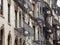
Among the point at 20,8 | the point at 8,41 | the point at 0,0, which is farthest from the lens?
the point at 20,8

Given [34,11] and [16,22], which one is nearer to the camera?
[16,22]

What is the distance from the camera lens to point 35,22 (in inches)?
1709

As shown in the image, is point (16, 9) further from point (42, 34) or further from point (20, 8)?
point (42, 34)

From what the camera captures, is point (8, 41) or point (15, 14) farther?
point (15, 14)

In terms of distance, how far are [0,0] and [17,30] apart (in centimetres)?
644

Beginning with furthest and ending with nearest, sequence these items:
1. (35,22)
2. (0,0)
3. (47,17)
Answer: (47,17)
(35,22)
(0,0)

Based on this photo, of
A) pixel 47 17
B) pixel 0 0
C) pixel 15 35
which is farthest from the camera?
pixel 47 17

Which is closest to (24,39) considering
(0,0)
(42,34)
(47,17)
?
(0,0)

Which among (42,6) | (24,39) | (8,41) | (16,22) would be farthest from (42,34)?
(8,41)

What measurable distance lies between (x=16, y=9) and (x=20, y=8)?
1.88 meters

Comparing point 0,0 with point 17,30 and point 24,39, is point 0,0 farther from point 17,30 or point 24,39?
point 24,39

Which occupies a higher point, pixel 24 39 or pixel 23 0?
pixel 23 0

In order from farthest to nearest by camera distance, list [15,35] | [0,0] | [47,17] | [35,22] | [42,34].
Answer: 1. [47,17]
2. [42,34]
3. [35,22]
4. [15,35]
5. [0,0]

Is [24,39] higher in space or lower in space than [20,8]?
lower
